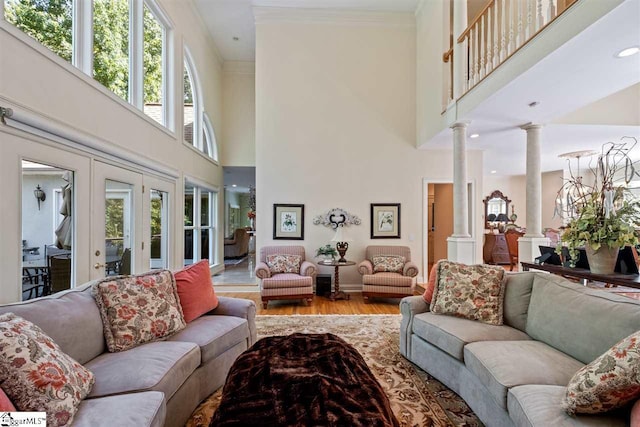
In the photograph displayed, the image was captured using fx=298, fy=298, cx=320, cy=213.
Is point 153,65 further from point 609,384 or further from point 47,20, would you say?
point 609,384

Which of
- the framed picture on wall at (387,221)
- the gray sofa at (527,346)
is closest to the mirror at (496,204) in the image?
the framed picture on wall at (387,221)

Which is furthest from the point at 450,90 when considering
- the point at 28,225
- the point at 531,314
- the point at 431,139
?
the point at 28,225

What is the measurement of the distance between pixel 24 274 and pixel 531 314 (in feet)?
12.8

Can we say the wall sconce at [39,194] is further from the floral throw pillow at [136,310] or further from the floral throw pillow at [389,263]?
the floral throw pillow at [389,263]

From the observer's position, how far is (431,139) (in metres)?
5.20

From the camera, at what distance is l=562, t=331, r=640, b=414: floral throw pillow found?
1.21m

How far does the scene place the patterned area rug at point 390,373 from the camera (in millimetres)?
1984

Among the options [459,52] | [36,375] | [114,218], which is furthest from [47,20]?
[459,52]

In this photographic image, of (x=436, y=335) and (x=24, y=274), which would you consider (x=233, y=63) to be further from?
(x=436, y=335)

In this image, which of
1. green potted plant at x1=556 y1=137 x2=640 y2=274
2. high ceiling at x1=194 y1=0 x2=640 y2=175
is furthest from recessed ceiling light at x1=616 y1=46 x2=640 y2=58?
green potted plant at x1=556 y1=137 x2=640 y2=274

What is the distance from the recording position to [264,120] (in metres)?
5.56

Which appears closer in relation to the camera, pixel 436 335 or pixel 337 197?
pixel 436 335

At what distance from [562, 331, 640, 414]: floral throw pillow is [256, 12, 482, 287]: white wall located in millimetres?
4316

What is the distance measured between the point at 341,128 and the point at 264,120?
4.77 feet
